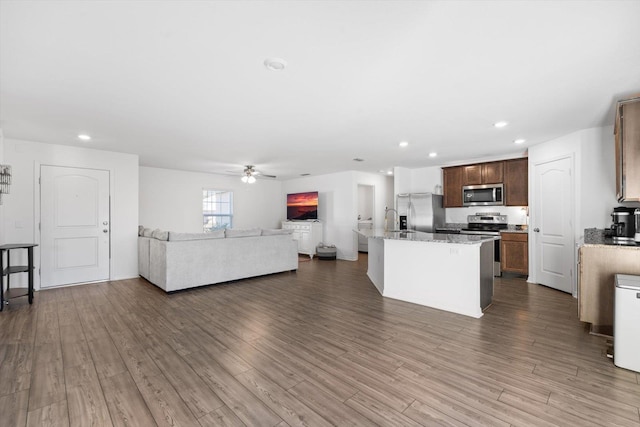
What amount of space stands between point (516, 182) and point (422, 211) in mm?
1850

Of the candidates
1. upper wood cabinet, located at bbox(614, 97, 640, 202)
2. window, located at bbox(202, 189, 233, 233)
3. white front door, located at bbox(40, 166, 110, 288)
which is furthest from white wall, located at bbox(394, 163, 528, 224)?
white front door, located at bbox(40, 166, 110, 288)

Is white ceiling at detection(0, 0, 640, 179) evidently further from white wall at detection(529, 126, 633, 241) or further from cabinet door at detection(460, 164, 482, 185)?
cabinet door at detection(460, 164, 482, 185)

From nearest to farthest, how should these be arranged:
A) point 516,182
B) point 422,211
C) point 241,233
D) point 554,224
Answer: point 554,224
point 241,233
point 516,182
point 422,211

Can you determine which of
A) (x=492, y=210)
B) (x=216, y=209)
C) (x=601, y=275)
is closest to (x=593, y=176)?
(x=601, y=275)

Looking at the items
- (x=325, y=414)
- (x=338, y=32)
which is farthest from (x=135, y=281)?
(x=338, y=32)

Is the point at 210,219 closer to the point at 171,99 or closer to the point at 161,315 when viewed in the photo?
the point at 161,315

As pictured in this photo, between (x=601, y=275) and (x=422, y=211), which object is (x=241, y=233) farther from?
(x=601, y=275)

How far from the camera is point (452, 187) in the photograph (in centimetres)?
658

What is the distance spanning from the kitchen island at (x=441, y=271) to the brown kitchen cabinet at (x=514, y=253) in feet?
6.33

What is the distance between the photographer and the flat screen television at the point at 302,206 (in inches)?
337

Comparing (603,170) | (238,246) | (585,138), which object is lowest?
(238,246)

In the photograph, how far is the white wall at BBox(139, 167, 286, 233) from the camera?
280 inches

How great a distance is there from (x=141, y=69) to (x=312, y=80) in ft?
4.54

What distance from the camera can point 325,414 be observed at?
1.76 metres
